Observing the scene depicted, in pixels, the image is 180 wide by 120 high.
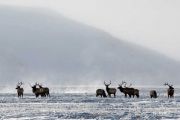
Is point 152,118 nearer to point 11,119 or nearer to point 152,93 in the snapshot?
point 11,119

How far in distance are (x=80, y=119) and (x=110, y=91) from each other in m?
39.3

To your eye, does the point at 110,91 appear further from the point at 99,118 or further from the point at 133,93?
the point at 99,118

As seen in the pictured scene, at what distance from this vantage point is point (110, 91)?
69.1m

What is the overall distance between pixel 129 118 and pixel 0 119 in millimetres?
7146

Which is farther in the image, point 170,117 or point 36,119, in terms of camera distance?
point 170,117

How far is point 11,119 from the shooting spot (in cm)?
2959

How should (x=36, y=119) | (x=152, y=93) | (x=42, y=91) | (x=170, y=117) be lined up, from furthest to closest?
(x=42, y=91) → (x=152, y=93) → (x=170, y=117) → (x=36, y=119)

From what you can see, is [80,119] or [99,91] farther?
[99,91]

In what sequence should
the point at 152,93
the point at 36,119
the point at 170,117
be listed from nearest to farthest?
the point at 36,119 < the point at 170,117 < the point at 152,93

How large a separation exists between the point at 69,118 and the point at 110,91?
38.7m

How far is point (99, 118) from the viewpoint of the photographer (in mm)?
30641

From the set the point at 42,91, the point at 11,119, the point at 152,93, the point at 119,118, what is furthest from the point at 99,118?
the point at 42,91

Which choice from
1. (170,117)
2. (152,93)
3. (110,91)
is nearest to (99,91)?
(110,91)

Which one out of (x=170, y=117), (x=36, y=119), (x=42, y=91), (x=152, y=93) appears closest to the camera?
(x=36, y=119)
